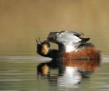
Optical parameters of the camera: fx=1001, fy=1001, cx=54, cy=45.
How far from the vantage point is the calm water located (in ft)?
55.5

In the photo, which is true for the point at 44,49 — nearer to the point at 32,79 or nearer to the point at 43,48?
the point at 43,48

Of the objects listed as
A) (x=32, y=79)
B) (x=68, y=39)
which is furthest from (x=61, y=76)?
(x=68, y=39)

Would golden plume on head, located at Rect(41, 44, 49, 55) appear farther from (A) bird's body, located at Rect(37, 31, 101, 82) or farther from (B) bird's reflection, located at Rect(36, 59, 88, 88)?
(B) bird's reflection, located at Rect(36, 59, 88, 88)

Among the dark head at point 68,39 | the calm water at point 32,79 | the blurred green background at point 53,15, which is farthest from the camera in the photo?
the blurred green background at point 53,15

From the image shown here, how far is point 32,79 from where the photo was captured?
18266 mm

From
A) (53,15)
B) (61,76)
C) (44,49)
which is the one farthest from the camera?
(53,15)

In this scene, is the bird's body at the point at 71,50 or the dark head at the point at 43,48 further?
the dark head at the point at 43,48

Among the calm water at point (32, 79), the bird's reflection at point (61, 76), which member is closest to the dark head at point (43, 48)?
the calm water at point (32, 79)

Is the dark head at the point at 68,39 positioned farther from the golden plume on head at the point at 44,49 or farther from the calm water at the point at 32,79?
the calm water at the point at 32,79

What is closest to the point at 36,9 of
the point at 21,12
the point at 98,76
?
the point at 21,12

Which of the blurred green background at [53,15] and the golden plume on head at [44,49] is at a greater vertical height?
the golden plume on head at [44,49]

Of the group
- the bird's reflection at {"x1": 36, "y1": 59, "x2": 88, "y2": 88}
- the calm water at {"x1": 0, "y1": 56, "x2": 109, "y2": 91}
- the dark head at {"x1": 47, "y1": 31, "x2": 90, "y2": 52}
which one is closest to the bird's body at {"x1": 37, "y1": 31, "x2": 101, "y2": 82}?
the dark head at {"x1": 47, "y1": 31, "x2": 90, "y2": 52}

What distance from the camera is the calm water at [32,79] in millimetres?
16908

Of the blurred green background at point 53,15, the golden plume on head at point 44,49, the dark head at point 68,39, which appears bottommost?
the blurred green background at point 53,15
